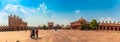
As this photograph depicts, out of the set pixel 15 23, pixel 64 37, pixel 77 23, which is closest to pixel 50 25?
pixel 77 23

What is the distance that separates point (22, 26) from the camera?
3927 inches

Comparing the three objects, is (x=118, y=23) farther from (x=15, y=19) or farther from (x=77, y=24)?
(x=15, y=19)

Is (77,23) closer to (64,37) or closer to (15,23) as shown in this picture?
(15,23)

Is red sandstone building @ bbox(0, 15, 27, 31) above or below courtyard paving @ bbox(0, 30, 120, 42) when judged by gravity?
above

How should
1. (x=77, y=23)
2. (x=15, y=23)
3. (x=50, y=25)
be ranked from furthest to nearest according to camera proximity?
1. (x=50, y=25)
2. (x=77, y=23)
3. (x=15, y=23)

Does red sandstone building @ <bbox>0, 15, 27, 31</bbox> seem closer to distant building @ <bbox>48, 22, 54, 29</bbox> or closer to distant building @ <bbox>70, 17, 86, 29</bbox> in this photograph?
distant building @ <bbox>48, 22, 54, 29</bbox>

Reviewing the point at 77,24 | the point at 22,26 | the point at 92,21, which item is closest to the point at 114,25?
the point at 92,21

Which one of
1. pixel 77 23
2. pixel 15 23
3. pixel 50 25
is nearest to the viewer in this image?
pixel 15 23

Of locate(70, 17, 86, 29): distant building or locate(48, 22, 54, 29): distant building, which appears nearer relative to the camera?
locate(70, 17, 86, 29): distant building

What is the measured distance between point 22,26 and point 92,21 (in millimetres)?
32244

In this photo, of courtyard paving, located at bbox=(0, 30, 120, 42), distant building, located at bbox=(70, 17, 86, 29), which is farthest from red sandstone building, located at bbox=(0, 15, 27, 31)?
courtyard paving, located at bbox=(0, 30, 120, 42)

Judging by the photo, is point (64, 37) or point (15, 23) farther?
point (15, 23)

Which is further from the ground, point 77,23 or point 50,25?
point 77,23

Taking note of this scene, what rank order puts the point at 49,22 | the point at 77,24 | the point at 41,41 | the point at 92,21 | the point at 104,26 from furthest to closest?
the point at 49,22 → the point at 77,24 → the point at 104,26 → the point at 92,21 → the point at 41,41
